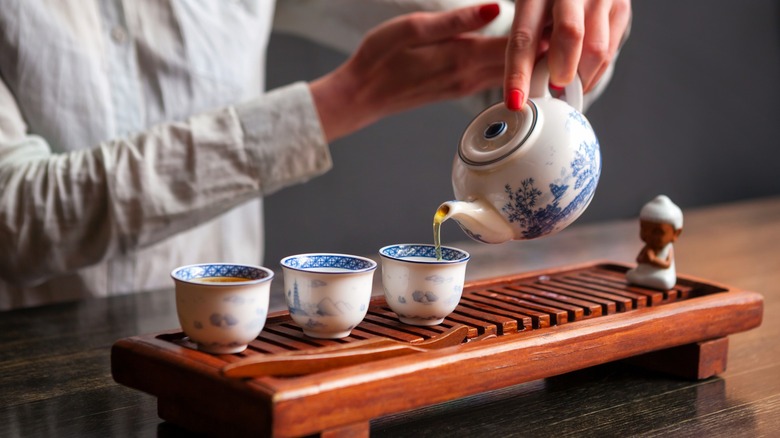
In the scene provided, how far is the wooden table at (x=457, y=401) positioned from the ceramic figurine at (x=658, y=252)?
13 cm

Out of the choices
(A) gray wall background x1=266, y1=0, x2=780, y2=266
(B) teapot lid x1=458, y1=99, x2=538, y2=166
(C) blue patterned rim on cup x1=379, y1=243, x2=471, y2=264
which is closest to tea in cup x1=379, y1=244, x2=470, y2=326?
(C) blue patterned rim on cup x1=379, y1=243, x2=471, y2=264

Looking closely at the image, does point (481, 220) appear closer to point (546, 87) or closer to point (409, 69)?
point (546, 87)

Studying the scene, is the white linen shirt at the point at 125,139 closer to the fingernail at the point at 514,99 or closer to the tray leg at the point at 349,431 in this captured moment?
the fingernail at the point at 514,99

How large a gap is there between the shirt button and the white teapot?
0.92m

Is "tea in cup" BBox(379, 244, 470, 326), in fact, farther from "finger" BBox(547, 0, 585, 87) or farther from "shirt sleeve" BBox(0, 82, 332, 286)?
"shirt sleeve" BBox(0, 82, 332, 286)

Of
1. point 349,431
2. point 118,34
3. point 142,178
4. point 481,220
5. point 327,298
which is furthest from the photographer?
point 118,34

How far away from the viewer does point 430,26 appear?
147 cm

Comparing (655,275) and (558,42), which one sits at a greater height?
(558,42)

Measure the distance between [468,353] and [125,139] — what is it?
0.92m

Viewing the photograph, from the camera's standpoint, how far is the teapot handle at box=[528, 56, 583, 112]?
1105 millimetres

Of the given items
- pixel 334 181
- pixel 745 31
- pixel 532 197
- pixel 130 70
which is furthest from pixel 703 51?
pixel 532 197

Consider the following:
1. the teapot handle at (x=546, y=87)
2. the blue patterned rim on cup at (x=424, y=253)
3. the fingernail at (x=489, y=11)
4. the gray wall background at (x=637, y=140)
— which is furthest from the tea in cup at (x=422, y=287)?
the gray wall background at (x=637, y=140)

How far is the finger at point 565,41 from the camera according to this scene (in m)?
1.08

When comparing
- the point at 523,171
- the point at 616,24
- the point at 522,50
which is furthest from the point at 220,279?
the point at 616,24
